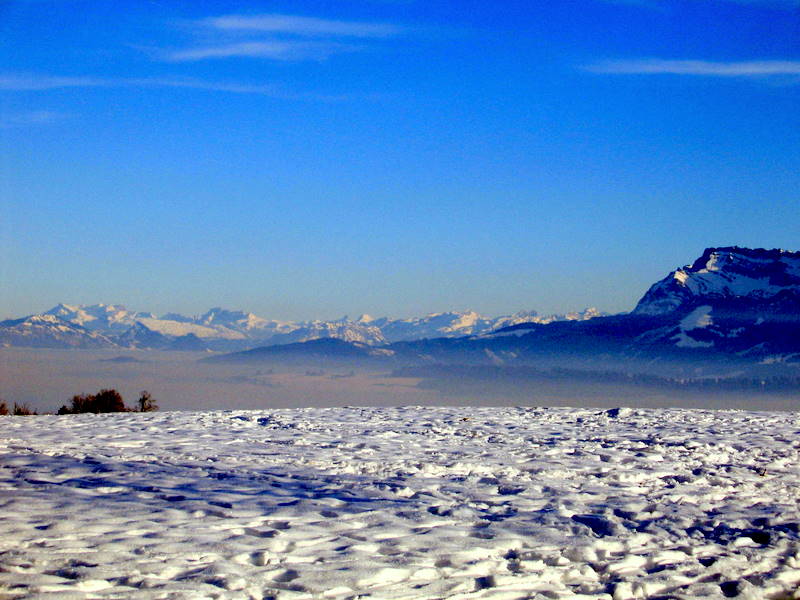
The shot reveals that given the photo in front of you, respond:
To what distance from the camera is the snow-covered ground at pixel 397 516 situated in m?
8.69

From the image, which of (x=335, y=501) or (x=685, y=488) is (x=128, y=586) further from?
(x=685, y=488)

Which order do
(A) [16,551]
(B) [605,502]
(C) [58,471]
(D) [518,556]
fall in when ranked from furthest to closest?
1. (C) [58,471]
2. (B) [605,502]
3. (D) [518,556]
4. (A) [16,551]

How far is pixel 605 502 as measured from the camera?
12602 mm

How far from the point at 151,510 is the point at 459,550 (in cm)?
403

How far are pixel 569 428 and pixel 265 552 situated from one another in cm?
1399

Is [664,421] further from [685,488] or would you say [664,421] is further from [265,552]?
[265,552]

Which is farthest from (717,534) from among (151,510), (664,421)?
(664,421)

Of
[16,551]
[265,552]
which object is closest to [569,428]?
[265,552]

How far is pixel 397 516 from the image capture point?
11125mm

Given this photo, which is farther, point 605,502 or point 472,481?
point 472,481

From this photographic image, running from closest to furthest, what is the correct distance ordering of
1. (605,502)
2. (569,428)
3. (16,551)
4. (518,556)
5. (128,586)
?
(128,586) < (16,551) < (518,556) < (605,502) < (569,428)

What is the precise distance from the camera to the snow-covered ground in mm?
8688

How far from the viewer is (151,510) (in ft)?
35.9

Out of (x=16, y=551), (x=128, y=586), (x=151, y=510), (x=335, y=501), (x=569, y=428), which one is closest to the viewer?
(x=128, y=586)
